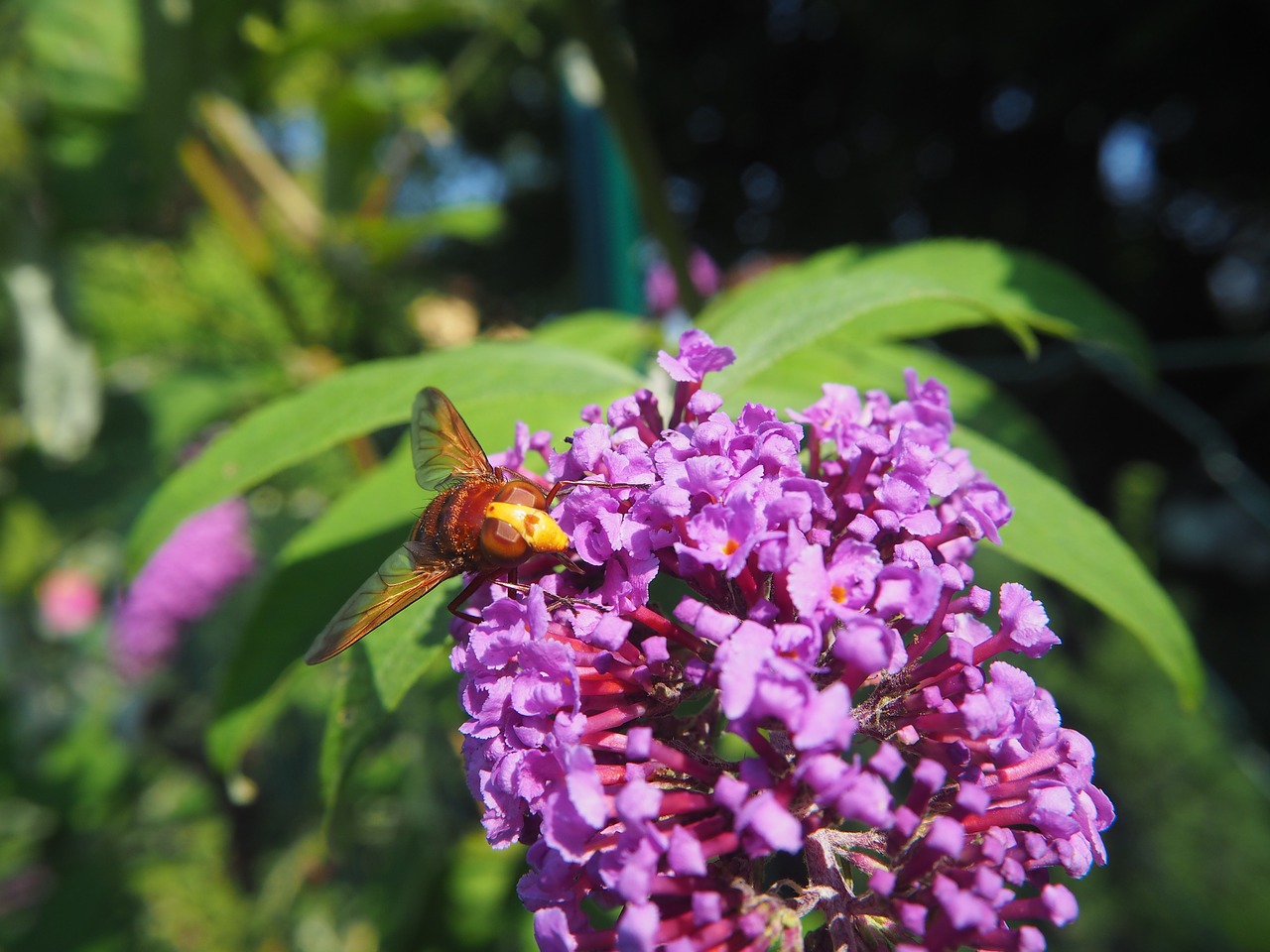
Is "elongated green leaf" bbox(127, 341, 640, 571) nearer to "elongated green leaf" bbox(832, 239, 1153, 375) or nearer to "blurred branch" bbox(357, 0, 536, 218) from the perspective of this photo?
"elongated green leaf" bbox(832, 239, 1153, 375)

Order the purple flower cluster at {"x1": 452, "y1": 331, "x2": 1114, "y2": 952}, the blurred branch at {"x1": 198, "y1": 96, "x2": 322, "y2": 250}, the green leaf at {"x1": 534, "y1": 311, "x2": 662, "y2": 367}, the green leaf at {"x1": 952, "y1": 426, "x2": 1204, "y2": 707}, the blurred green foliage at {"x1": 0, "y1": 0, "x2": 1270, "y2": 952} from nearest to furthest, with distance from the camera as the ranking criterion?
1. the purple flower cluster at {"x1": 452, "y1": 331, "x2": 1114, "y2": 952}
2. the green leaf at {"x1": 952, "y1": 426, "x2": 1204, "y2": 707}
3. the blurred green foliage at {"x1": 0, "y1": 0, "x2": 1270, "y2": 952}
4. the green leaf at {"x1": 534, "y1": 311, "x2": 662, "y2": 367}
5. the blurred branch at {"x1": 198, "y1": 96, "x2": 322, "y2": 250}

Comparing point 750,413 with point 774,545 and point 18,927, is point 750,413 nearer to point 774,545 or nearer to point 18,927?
point 774,545

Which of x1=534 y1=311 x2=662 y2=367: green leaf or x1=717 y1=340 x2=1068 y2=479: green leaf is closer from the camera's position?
x1=717 y1=340 x2=1068 y2=479: green leaf

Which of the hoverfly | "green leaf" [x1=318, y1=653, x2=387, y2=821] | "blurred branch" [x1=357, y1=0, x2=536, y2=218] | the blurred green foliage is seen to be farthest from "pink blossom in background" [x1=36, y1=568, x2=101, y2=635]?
the hoverfly

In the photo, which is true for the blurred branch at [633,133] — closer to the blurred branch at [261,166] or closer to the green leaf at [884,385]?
the green leaf at [884,385]

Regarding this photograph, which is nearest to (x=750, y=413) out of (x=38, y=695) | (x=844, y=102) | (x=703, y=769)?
(x=703, y=769)

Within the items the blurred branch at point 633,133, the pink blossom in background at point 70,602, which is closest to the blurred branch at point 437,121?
the blurred branch at point 633,133
